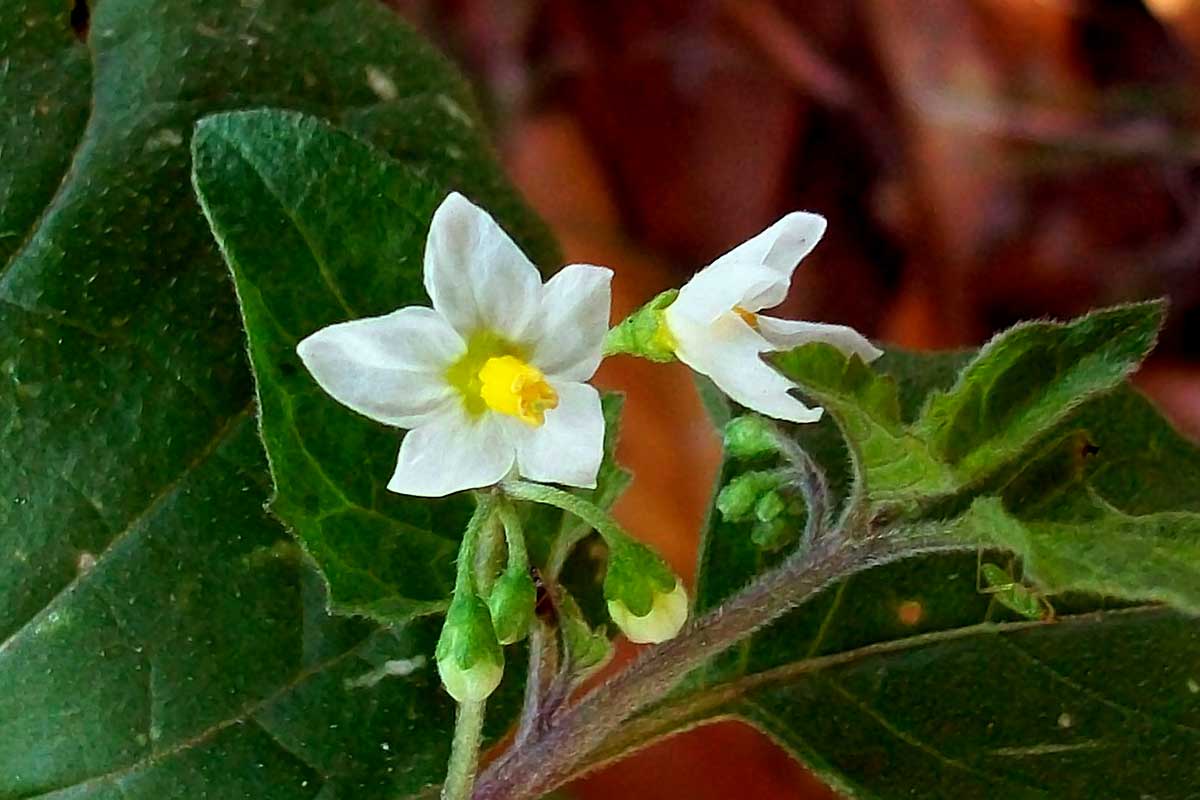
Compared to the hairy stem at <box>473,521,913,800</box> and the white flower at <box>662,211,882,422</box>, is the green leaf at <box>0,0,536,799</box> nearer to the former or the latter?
the hairy stem at <box>473,521,913,800</box>

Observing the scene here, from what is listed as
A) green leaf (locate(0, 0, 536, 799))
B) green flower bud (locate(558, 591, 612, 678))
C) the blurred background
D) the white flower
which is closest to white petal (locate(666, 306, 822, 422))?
the white flower

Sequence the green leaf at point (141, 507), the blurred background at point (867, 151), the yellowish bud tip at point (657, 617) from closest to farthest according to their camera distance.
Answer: the yellowish bud tip at point (657, 617) → the green leaf at point (141, 507) → the blurred background at point (867, 151)

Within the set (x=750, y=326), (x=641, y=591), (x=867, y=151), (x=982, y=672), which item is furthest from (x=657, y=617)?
(x=867, y=151)

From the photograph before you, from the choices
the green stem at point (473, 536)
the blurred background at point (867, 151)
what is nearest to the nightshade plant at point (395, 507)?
the green stem at point (473, 536)

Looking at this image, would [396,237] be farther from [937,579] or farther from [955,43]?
[955,43]

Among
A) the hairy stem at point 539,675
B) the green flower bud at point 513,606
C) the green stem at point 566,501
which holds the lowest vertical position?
the hairy stem at point 539,675

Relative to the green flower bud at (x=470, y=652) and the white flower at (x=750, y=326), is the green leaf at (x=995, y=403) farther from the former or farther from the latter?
the green flower bud at (x=470, y=652)

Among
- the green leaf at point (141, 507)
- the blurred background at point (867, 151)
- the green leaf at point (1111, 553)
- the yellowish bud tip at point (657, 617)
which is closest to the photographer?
the green leaf at point (1111, 553)

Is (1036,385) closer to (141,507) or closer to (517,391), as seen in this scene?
(517,391)
